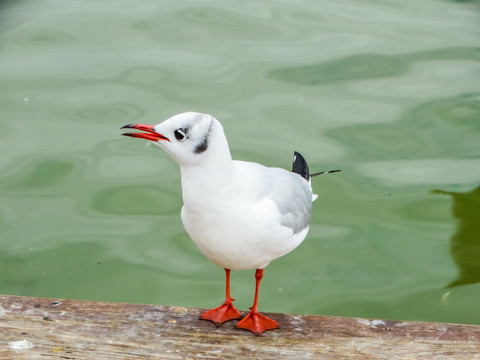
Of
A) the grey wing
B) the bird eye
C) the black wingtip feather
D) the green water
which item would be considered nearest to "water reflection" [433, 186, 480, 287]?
the green water

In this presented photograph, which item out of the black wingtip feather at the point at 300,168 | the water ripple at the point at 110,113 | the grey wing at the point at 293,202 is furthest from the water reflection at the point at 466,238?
the water ripple at the point at 110,113

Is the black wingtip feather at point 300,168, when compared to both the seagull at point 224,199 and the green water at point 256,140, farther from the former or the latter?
the green water at point 256,140

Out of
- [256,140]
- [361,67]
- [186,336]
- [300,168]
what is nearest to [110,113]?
[256,140]

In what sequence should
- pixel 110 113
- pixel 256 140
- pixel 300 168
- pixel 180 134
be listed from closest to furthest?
1. pixel 180 134
2. pixel 300 168
3. pixel 256 140
4. pixel 110 113

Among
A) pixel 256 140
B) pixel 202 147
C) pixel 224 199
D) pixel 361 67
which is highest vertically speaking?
pixel 202 147

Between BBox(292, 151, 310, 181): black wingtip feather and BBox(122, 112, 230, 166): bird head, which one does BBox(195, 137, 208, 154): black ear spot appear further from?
BBox(292, 151, 310, 181): black wingtip feather

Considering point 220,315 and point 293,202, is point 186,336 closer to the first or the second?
point 220,315

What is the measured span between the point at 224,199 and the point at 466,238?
2.55 m

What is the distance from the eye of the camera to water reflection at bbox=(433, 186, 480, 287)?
4.20m

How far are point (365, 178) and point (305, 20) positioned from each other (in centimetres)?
216

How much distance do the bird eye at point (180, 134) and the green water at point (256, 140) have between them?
1955 millimetres

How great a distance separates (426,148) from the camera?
17.1ft

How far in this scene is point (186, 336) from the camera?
256 centimetres

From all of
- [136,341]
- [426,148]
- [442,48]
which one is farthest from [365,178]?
[136,341]
